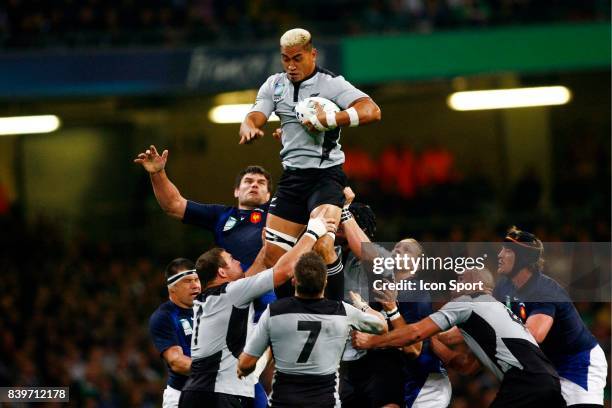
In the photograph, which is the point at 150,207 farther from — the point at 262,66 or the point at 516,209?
the point at 516,209

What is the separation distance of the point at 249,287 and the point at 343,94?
4.98ft

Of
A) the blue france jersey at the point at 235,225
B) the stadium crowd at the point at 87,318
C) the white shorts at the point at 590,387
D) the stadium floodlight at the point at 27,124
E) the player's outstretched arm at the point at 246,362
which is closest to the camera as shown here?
the player's outstretched arm at the point at 246,362

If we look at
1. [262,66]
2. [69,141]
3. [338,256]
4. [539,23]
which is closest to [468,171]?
[539,23]

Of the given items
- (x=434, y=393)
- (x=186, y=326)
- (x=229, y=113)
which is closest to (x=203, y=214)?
(x=186, y=326)

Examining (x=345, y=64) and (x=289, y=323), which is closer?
(x=289, y=323)

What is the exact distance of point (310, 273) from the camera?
767 cm

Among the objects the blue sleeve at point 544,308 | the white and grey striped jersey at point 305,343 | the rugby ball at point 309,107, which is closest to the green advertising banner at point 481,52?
the blue sleeve at point 544,308

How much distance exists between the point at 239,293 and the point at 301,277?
85 cm

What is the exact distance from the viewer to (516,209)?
21781mm

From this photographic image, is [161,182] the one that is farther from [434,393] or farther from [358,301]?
[434,393]

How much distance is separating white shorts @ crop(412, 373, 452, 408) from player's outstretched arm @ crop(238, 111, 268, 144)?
2369mm

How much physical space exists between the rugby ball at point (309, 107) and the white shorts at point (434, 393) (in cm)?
227

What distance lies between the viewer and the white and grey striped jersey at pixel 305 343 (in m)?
7.77

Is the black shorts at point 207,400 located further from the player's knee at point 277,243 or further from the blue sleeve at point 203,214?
the blue sleeve at point 203,214
